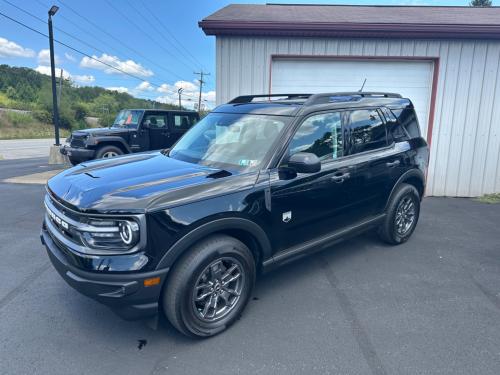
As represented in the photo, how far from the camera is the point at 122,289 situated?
7.45 ft

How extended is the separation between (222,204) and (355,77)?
19.2 feet

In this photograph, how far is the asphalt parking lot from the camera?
2438mm

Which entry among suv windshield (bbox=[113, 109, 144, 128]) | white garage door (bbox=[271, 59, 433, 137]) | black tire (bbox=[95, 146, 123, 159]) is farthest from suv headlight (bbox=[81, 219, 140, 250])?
suv windshield (bbox=[113, 109, 144, 128])

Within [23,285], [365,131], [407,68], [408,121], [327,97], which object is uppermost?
[407,68]

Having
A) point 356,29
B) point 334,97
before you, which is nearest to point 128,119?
point 356,29

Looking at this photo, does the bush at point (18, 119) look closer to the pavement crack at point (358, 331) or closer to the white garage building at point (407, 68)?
the white garage building at point (407, 68)

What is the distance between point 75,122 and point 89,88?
38888 mm

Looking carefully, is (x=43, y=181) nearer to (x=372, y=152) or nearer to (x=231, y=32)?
(x=231, y=32)

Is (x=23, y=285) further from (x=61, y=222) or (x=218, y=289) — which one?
(x=218, y=289)

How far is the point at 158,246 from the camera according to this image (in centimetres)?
234

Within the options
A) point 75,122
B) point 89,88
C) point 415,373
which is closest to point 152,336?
point 415,373

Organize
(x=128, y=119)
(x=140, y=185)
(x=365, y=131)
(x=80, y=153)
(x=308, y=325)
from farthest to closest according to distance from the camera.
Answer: (x=128, y=119)
(x=80, y=153)
(x=365, y=131)
(x=308, y=325)
(x=140, y=185)

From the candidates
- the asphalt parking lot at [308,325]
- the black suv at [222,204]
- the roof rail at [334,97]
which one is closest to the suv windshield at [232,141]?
the black suv at [222,204]

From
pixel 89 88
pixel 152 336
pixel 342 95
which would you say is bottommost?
pixel 152 336
